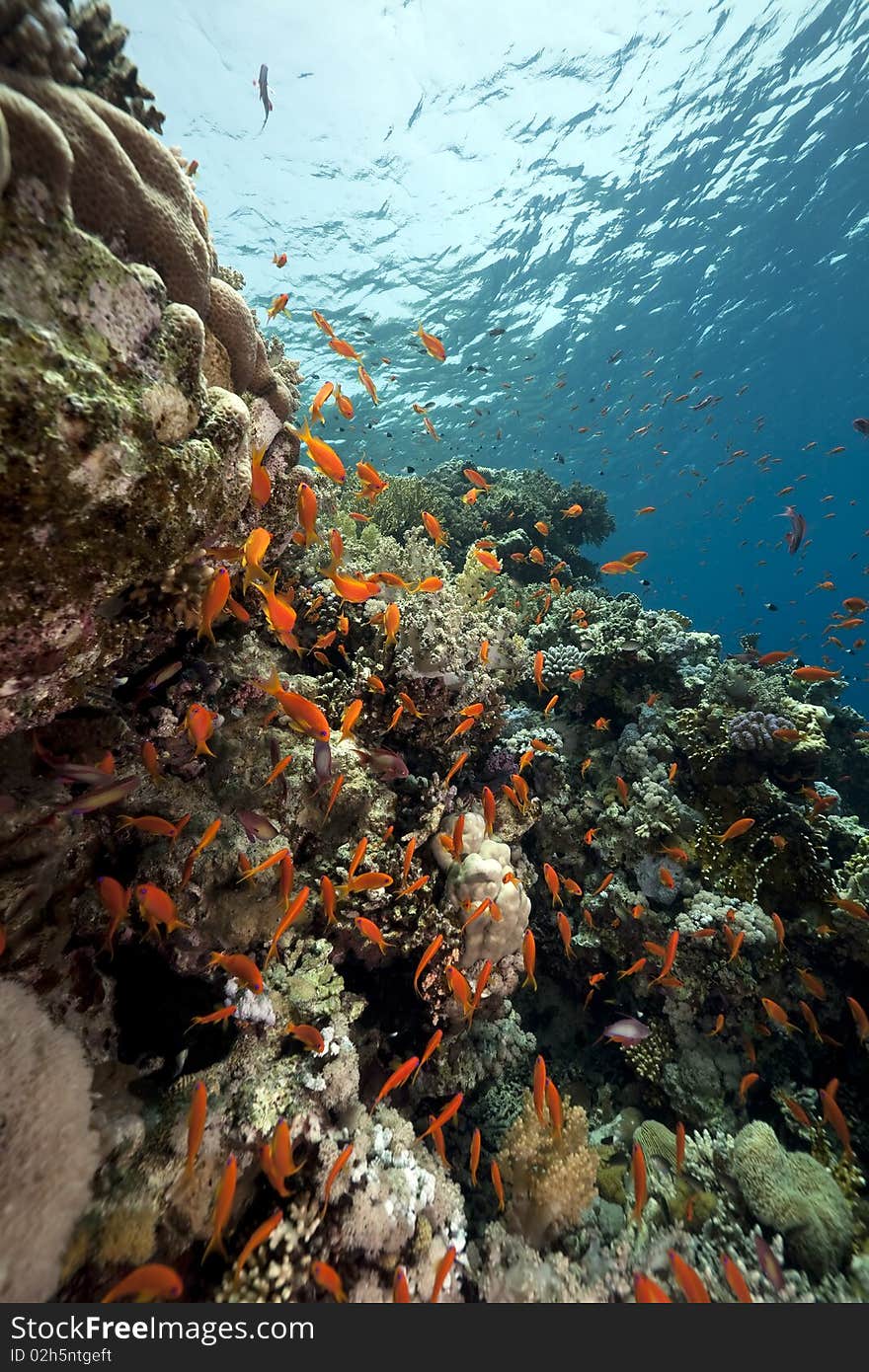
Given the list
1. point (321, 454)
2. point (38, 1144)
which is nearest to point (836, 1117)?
point (38, 1144)

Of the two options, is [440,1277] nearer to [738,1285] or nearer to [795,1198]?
[738,1285]

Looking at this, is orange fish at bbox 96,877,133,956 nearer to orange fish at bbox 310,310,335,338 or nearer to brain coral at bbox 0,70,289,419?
brain coral at bbox 0,70,289,419

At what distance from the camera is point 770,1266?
365 centimetres

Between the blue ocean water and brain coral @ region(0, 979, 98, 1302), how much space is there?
12209 millimetres

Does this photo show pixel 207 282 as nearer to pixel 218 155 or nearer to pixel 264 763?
pixel 264 763

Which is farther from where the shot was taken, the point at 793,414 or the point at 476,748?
the point at 793,414

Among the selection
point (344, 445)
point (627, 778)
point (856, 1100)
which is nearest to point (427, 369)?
point (344, 445)

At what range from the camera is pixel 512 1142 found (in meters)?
4.21

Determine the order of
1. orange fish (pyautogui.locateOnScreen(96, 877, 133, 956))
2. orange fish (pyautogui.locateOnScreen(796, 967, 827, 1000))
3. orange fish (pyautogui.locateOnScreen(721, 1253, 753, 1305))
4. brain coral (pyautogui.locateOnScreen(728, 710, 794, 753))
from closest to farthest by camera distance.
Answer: orange fish (pyautogui.locateOnScreen(96, 877, 133, 956)) < orange fish (pyautogui.locateOnScreen(721, 1253, 753, 1305)) < orange fish (pyautogui.locateOnScreen(796, 967, 827, 1000)) < brain coral (pyautogui.locateOnScreen(728, 710, 794, 753))

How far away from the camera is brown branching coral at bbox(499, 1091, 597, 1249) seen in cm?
390

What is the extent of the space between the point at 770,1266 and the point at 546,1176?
1569 millimetres

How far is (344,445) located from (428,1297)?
34.5m

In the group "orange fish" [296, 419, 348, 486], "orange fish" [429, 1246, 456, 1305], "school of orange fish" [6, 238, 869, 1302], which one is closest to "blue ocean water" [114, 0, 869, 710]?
"school of orange fish" [6, 238, 869, 1302]

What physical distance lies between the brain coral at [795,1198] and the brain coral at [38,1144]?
4.99 metres
